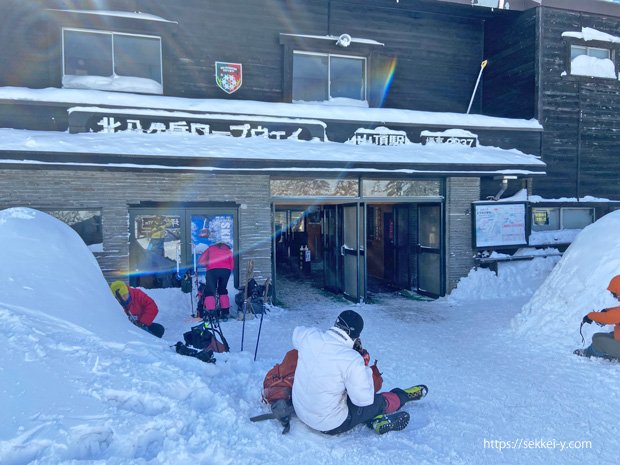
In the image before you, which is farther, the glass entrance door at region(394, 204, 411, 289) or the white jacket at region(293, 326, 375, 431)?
the glass entrance door at region(394, 204, 411, 289)

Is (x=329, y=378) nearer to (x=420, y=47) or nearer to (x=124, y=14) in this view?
(x=124, y=14)

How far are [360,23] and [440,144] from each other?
3.97 meters

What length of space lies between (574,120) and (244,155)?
9255mm

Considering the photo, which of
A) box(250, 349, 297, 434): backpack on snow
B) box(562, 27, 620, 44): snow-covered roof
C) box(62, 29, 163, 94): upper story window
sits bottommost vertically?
box(250, 349, 297, 434): backpack on snow

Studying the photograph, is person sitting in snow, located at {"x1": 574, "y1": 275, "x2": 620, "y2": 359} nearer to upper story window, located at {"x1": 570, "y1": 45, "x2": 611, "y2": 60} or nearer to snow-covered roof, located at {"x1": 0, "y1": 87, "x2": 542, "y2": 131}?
snow-covered roof, located at {"x1": 0, "y1": 87, "x2": 542, "y2": 131}

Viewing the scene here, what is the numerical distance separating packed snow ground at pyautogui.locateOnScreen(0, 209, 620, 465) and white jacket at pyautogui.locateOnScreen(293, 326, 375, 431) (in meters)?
0.26

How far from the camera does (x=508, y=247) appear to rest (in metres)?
11.3

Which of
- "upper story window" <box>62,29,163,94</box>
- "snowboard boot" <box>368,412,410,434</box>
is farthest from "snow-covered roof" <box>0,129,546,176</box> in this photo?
"snowboard boot" <box>368,412,410,434</box>

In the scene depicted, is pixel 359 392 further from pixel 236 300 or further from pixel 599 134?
pixel 599 134

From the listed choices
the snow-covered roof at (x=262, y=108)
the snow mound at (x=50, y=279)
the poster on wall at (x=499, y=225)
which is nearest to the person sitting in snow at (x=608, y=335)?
the poster on wall at (x=499, y=225)

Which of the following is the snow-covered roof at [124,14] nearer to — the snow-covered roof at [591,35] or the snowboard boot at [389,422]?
the snowboard boot at [389,422]

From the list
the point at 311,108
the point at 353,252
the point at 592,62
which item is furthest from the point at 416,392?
the point at 592,62

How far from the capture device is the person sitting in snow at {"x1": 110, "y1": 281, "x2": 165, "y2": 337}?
21.5ft

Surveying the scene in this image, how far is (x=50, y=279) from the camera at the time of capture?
16.6ft
